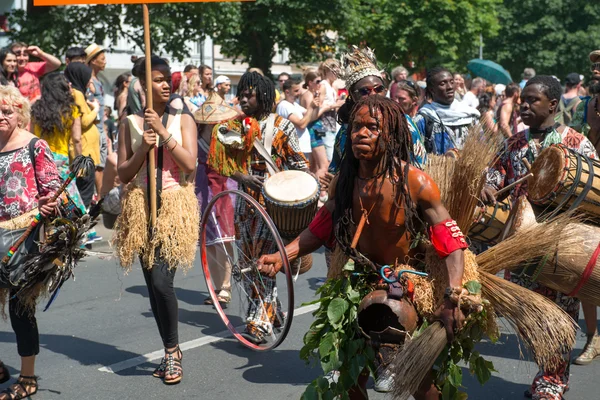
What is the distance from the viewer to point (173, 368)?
5641 millimetres

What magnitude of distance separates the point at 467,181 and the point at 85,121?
6978mm

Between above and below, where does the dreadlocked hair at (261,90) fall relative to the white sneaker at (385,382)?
above

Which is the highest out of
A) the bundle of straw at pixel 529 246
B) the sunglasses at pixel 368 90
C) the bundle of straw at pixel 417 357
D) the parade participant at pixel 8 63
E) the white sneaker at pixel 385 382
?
the sunglasses at pixel 368 90

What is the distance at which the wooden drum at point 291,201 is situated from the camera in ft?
18.8

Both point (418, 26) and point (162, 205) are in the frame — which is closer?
point (162, 205)

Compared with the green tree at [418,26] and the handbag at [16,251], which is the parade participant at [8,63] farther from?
the green tree at [418,26]

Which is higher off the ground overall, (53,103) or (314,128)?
(53,103)

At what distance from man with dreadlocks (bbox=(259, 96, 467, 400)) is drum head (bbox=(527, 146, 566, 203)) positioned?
3.54 ft

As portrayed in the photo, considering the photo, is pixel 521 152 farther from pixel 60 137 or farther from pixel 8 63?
pixel 8 63

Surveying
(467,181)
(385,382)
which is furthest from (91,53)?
(385,382)

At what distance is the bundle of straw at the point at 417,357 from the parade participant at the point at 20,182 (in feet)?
7.89

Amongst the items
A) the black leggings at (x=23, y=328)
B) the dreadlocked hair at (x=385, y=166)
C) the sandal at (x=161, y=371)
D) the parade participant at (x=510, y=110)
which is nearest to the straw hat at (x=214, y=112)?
the sandal at (x=161, y=371)

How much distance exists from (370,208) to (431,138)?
3.17 meters

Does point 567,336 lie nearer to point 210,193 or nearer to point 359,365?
point 359,365
